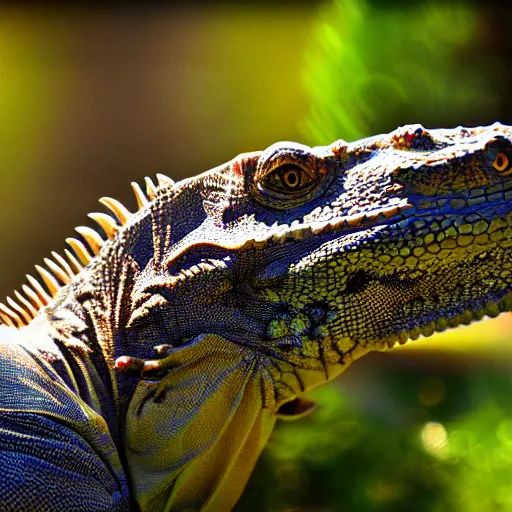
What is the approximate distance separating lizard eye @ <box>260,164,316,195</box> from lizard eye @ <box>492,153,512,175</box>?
17.0 inches

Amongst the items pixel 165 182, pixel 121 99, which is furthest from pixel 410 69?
pixel 165 182

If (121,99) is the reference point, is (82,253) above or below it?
below

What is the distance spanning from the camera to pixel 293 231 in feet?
5.70

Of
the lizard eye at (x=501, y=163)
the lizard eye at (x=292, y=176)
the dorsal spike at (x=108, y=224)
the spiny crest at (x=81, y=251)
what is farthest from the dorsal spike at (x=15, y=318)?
the lizard eye at (x=501, y=163)

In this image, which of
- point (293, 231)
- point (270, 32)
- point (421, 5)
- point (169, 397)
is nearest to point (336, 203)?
point (293, 231)

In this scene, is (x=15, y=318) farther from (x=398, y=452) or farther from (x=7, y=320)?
(x=398, y=452)

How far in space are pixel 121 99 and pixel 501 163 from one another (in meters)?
1.77

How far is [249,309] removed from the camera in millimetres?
1769

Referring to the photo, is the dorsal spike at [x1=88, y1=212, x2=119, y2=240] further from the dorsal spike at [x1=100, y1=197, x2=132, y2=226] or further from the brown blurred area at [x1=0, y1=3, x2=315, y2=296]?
the brown blurred area at [x1=0, y1=3, x2=315, y2=296]

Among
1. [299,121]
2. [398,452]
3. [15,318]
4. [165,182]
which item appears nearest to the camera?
[165,182]

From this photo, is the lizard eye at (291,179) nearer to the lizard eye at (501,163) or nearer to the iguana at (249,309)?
the iguana at (249,309)

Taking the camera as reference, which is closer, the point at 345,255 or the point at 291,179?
the point at 345,255

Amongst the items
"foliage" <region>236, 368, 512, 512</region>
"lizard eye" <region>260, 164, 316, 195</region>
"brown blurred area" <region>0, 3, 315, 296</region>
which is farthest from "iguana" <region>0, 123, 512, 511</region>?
"foliage" <region>236, 368, 512, 512</region>

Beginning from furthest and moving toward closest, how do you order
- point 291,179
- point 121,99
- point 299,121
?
point 299,121
point 121,99
point 291,179
